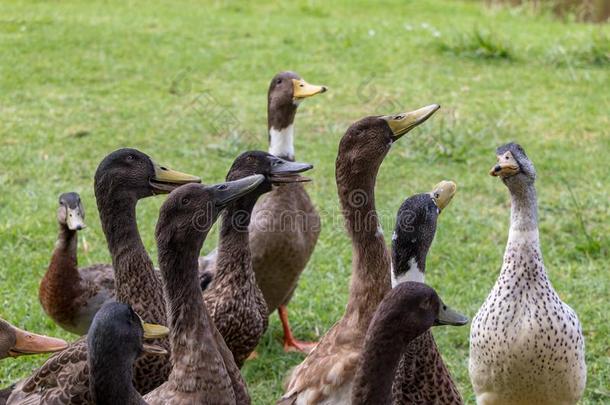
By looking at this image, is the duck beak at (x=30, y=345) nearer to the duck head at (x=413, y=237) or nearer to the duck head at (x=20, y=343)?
the duck head at (x=20, y=343)

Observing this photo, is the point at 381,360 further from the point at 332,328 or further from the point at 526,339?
the point at 526,339

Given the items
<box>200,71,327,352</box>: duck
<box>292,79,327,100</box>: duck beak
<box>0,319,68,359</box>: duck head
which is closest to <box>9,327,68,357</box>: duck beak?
<box>0,319,68,359</box>: duck head

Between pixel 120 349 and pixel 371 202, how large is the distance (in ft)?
5.02

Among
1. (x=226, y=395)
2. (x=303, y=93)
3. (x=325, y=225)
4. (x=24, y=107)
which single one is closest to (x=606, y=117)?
(x=325, y=225)

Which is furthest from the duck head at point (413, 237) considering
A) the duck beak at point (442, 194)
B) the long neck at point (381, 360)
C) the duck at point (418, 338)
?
the long neck at point (381, 360)

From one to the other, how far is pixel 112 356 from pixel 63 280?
2.18 metres

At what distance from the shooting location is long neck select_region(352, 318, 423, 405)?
3.47 m

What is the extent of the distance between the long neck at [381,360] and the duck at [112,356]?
0.84m

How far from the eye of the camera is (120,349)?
333 centimetres

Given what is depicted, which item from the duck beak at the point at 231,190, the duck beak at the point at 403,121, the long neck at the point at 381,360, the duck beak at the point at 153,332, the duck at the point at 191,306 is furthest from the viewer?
the duck beak at the point at 403,121

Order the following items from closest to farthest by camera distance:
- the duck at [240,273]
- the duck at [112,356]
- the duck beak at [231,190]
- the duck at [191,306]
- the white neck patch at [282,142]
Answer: the duck at [112,356], the duck at [191,306], the duck beak at [231,190], the duck at [240,273], the white neck patch at [282,142]

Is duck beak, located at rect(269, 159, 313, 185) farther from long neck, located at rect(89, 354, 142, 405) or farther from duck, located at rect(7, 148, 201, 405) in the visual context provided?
long neck, located at rect(89, 354, 142, 405)

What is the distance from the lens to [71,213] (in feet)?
18.1

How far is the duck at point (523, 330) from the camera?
167 inches
